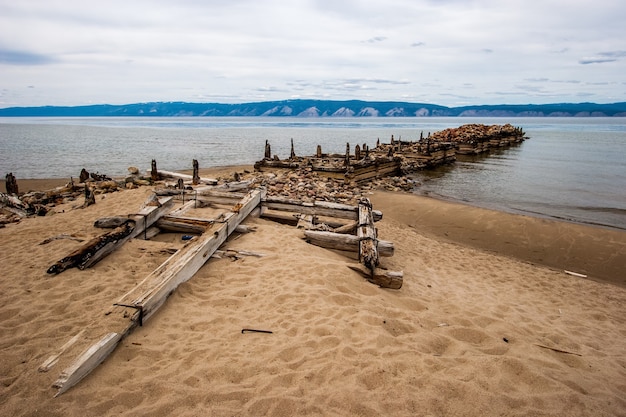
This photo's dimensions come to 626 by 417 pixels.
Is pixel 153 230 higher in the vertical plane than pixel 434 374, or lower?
higher

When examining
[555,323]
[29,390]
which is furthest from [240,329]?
[555,323]

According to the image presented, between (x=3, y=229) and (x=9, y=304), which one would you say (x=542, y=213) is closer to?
(x=9, y=304)

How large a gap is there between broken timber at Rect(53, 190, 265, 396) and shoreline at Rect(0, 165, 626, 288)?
742 cm

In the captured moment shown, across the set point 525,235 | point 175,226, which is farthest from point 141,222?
point 525,235

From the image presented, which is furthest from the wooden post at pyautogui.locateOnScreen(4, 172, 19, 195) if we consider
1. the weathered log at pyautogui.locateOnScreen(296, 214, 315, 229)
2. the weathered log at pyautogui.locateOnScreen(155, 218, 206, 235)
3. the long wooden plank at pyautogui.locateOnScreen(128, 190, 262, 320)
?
the weathered log at pyautogui.locateOnScreen(296, 214, 315, 229)

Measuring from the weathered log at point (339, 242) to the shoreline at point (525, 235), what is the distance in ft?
15.0

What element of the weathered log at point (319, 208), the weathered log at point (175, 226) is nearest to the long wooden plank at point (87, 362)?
the weathered log at point (175, 226)

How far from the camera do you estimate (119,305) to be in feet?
13.2

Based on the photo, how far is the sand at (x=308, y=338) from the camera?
121 inches

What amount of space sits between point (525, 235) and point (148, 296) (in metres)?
11.0

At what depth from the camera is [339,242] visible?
22.8ft

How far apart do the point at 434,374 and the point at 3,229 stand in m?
9.72

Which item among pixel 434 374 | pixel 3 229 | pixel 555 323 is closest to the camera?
pixel 434 374

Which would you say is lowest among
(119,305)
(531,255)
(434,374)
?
(531,255)
